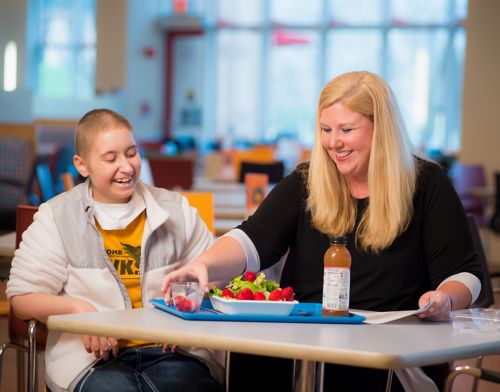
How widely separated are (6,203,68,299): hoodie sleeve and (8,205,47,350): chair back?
27 cm

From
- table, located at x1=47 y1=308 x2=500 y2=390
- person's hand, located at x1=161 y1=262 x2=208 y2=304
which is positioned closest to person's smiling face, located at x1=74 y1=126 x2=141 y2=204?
person's hand, located at x1=161 y1=262 x2=208 y2=304

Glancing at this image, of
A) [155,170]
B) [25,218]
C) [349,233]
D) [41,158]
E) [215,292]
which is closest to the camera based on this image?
[215,292]

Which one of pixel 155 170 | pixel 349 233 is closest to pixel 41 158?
pixel 155 170

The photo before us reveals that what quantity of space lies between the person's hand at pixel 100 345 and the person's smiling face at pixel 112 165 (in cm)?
40

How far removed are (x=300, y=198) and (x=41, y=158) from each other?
6.15m

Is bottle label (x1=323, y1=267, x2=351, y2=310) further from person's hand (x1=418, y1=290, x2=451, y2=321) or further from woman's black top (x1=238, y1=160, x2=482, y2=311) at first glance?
woman's black top (x1=238, y1=160, x2=482, y2=311)

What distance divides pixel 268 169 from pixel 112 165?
5.17 metres

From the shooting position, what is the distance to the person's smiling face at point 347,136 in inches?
88.6

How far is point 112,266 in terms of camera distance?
2.23m

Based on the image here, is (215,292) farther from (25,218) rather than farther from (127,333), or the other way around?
(25,218)

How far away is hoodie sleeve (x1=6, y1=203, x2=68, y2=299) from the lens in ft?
Result: 7.14

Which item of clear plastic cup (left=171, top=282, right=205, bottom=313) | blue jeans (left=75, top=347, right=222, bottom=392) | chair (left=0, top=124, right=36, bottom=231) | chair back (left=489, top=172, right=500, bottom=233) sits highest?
clear plastic cup (left=171, top=282, right=205, bottom=313)

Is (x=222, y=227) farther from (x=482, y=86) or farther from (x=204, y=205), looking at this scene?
(x=482, y=86)

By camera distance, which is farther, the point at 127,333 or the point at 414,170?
the point at 414,170
